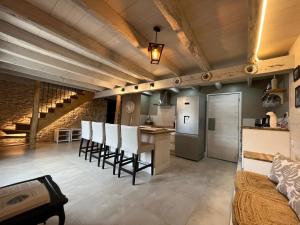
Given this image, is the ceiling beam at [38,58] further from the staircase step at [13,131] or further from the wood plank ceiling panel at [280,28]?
the wood plank ceiling panel at [280,28]

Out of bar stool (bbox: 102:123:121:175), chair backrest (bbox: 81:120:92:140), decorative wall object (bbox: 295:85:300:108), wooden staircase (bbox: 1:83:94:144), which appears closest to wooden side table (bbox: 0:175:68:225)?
bar stool (bbox: 102:123:121:175)

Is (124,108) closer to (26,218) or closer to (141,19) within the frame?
(141,19)

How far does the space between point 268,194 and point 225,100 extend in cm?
344

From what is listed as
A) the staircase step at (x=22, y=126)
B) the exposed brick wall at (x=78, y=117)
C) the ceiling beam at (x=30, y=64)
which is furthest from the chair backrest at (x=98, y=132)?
the exposed brick wall at (x=78, y=117)

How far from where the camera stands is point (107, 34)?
225 centimetres

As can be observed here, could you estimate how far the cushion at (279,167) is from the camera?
4.77 ft

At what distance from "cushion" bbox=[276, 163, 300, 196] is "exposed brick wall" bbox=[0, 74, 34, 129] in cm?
674

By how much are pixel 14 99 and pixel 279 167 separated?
7.15m

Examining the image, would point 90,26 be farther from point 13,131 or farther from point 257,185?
point 13,131

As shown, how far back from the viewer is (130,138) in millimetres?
2609

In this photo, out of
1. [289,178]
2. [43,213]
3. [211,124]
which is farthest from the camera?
[211,124]

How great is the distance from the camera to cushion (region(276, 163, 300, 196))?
1.21 m

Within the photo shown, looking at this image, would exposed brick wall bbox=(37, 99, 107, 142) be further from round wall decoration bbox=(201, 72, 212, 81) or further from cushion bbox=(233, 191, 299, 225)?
cushion bbox=(233, 191, 299, 225)

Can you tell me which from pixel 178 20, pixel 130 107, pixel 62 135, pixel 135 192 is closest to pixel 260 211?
pixel 135 192
